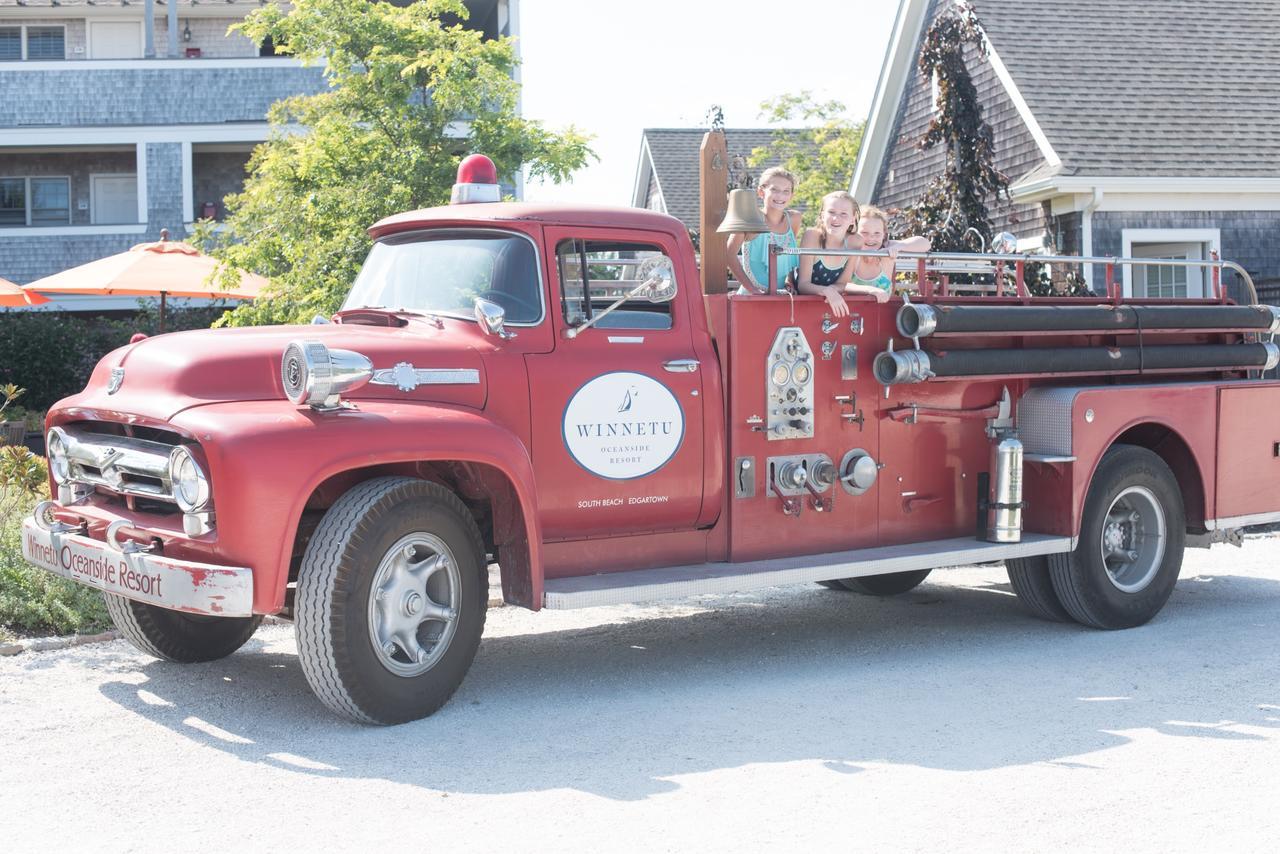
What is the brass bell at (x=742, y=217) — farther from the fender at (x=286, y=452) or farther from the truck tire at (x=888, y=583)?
the truck tire at (x=888, y=583)

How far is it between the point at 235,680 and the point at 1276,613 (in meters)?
5.98

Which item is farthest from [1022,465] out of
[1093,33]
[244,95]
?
[244,95]

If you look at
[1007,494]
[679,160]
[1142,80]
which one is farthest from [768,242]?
[679,160]

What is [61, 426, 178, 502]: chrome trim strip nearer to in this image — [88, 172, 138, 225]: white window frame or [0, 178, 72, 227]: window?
[88, 172, 138, 225]: white window frame

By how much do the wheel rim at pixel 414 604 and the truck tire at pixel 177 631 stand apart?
1209 millimetres

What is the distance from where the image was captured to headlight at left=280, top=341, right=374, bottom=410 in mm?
5453

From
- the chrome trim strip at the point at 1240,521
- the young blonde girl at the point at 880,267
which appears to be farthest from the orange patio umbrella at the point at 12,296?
the chrome trim strip at the point at 1240,521

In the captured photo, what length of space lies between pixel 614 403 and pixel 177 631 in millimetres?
2384

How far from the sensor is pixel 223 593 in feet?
17.6

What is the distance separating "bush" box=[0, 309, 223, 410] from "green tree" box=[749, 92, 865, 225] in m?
13.2

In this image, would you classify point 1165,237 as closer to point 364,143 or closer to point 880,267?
point 364,143

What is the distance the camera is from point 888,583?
9.21 metres

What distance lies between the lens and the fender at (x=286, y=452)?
5.35 m

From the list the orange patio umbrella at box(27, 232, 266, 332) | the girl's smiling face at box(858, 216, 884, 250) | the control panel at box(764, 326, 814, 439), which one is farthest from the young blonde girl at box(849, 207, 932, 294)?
the orange patio umbrella at box(27, 232, 266, 332)
